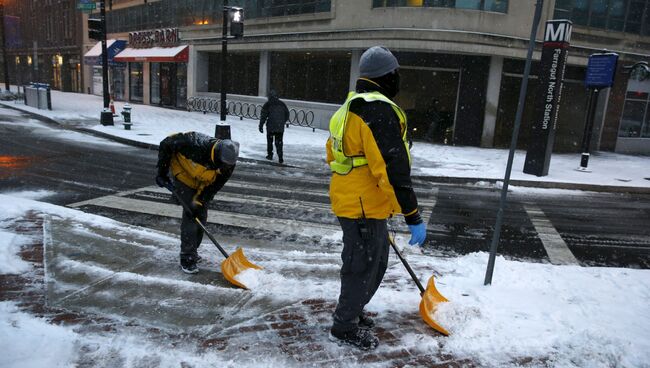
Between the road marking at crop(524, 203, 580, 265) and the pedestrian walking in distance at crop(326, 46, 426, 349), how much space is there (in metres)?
3.59

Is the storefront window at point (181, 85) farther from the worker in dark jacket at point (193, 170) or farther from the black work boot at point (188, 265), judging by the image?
the black work boot at point (188, 265)

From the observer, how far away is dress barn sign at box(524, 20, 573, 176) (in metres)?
11.0

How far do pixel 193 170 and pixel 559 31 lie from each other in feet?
34.0

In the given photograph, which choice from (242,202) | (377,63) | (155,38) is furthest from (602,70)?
(155,38)

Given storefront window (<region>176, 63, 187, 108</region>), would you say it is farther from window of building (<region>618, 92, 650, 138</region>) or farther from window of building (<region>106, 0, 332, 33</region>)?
window of building (<region>618, 92, 650, 138</region>)

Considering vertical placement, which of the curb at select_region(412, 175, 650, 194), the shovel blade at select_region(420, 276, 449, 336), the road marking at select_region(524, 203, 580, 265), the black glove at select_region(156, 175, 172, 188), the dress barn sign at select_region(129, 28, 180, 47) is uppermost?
the dress barn sign at select_region(129, 28, 180, 47)

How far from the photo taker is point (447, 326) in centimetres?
355

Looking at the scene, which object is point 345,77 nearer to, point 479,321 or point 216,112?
point 216,112

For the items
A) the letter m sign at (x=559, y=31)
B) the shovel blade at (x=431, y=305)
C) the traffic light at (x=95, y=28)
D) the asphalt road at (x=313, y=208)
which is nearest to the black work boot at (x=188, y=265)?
the asphalt road at (x=313, y=208)

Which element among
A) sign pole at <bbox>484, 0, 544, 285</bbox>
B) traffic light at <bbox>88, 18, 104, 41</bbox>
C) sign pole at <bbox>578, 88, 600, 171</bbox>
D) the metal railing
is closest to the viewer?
sign pole at <bbox>484, 0, 544, 285</bbox>

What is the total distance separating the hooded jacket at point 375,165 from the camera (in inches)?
115

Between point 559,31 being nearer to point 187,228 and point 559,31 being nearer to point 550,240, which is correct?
point 550,240

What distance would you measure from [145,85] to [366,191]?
32.8 m

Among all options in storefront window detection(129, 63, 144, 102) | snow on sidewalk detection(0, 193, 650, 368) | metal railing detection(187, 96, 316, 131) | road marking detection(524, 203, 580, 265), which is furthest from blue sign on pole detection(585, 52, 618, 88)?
storefront window detection(129, 63, 144, 102)
